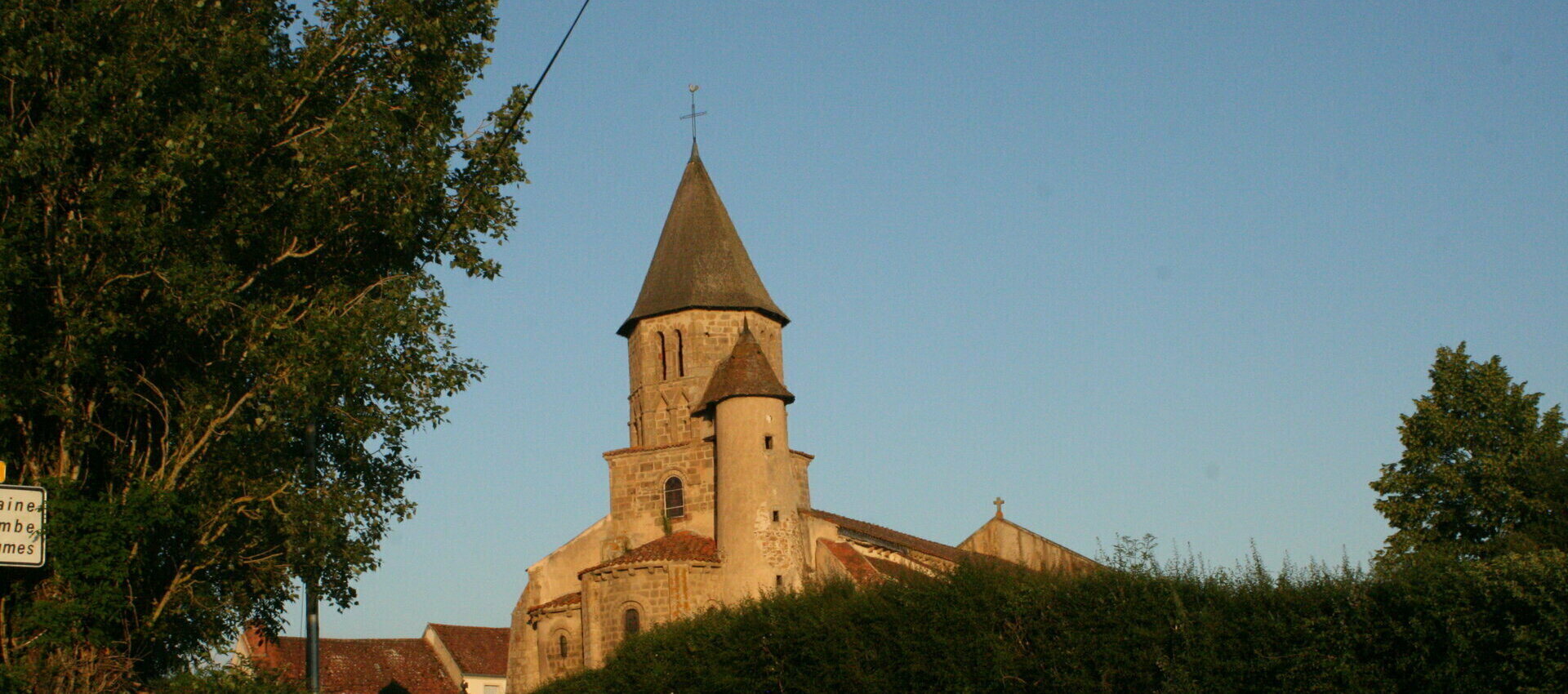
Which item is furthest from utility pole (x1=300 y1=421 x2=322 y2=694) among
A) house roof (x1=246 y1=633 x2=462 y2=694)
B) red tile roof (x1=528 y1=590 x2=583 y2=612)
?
house roof (x1=246 y1=633 x2=462 y2=694)

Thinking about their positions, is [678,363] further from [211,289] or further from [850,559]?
[211,289]

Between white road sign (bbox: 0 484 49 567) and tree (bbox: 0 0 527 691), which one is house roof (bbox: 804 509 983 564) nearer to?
tree (bbox: 0 0 527 691)

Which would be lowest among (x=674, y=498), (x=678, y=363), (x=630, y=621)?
(x=630, y=621)

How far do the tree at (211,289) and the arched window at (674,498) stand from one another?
17.2m

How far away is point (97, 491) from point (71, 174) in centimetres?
446

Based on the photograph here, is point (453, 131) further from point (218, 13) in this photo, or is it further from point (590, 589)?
point (590, 589)

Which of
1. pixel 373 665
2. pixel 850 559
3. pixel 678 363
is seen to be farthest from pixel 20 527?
pixel 373 665

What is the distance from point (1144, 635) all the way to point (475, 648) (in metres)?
47.2

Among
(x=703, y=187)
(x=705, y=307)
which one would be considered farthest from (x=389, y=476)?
(x=703, y=187)

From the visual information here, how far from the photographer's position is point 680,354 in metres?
41.7

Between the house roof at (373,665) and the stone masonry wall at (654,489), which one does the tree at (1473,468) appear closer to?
the stone masonry wall at (654,489)

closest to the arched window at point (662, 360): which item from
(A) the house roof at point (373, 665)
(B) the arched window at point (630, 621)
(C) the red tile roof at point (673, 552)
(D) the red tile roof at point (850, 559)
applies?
(C) the red tile roof at point (673, 552)

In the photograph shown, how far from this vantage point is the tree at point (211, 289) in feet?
57.0

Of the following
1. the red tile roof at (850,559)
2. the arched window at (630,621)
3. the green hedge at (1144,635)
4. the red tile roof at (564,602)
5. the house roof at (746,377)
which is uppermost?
the house roof at (746,377)
